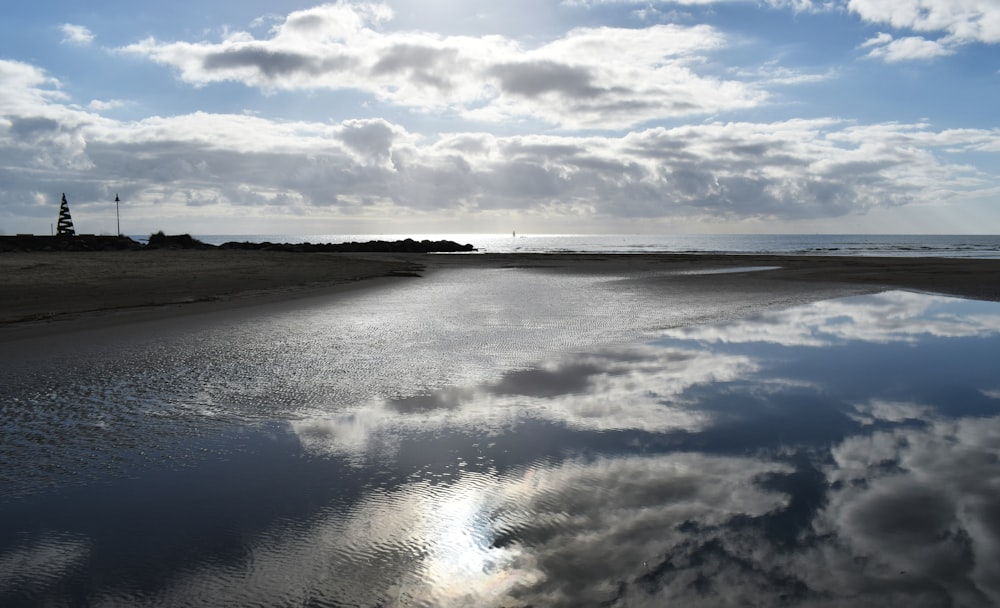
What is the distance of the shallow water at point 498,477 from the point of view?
3.81 m

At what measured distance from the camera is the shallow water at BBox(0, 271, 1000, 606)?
381cm

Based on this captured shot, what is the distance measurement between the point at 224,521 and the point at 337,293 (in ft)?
60.3

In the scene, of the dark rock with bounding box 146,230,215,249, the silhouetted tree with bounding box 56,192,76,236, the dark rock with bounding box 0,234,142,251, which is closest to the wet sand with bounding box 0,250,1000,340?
the dark rock with bounding box 0,234,142,251

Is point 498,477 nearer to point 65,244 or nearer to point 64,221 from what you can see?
point 65,244

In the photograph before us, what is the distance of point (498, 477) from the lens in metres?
5.47

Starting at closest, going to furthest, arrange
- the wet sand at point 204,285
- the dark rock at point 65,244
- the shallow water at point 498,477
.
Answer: the shallow water at point 498,477, the wet sand at point 204,285, the dark rock at point 65,244

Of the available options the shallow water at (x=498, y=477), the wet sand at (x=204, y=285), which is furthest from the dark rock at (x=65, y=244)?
the shallow water at (x=498, y=477)

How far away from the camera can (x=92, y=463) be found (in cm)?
579

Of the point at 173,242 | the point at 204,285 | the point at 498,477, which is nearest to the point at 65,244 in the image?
the point at 173,242

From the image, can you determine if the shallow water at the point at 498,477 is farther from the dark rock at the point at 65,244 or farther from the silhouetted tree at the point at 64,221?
the silhouetted tree at the point at 64,221

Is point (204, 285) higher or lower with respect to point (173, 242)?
lower

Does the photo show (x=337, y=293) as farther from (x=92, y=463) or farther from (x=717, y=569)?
(x=717, y=569)

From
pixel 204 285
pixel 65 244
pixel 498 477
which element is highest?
pixel 65 244

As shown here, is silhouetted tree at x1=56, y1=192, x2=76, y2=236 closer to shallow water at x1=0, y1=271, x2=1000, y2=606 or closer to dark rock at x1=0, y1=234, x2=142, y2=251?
dark rock at x1=0, y1=234, x2=142, y2=251
